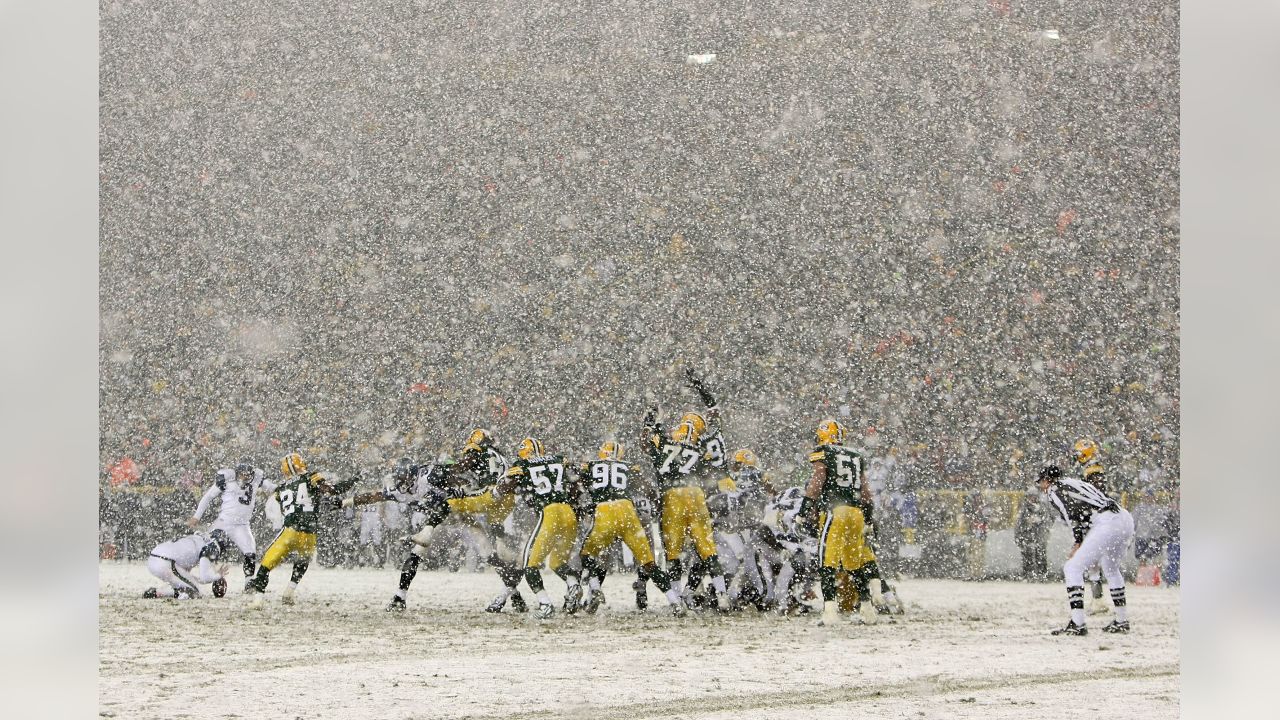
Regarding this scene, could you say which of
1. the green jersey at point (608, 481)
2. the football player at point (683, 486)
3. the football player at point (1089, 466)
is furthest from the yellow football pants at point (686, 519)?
the football player at point (1089, 466)

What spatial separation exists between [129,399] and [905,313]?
7791mm

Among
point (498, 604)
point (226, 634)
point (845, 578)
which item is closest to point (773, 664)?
point (845, 578)

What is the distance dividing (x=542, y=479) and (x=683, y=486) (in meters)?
0.83

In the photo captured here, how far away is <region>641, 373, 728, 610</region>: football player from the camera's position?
6961 millimetres

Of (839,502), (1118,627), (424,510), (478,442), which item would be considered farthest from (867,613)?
(424,510)

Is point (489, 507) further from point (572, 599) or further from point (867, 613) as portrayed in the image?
point (867, 613)

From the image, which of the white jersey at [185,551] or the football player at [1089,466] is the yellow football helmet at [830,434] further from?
the white jersey at [185,551]

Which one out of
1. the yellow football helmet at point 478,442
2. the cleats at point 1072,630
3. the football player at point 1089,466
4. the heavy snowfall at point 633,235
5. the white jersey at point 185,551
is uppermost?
the heavy snowfall at point 633,235

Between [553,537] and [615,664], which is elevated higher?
[553,537]

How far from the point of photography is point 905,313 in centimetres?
1180

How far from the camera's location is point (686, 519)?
6.96 meters

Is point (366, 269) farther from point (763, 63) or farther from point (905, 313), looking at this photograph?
point (905, 313)

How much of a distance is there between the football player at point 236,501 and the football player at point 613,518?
8.05 ft

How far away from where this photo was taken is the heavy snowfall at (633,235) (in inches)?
438
